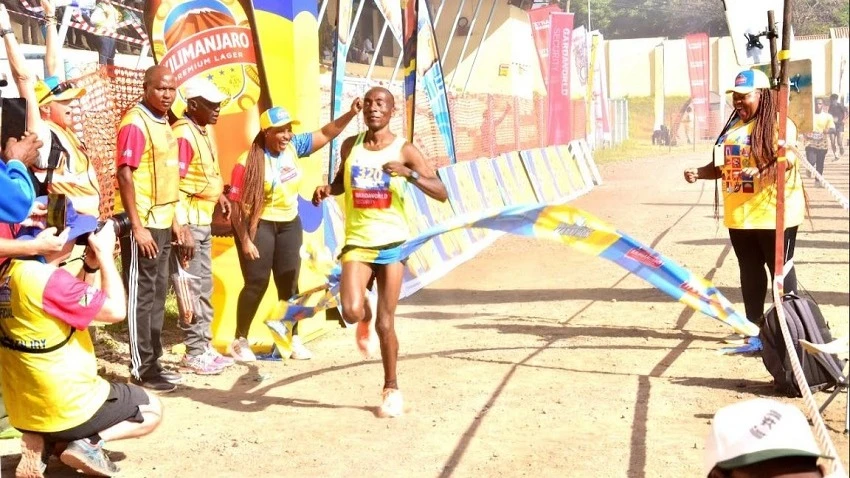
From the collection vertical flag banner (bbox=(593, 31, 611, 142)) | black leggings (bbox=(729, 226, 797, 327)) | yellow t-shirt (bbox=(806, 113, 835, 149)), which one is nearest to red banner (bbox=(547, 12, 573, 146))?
vertical flag banner (bbox=(593, 31, 611, 142))

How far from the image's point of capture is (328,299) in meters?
7.34

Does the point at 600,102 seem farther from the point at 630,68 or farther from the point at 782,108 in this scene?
the point at 782,108

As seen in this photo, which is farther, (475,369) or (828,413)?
(475,369)

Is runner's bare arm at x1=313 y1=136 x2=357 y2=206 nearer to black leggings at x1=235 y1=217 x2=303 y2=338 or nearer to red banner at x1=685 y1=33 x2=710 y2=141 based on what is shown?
black leggings at x1=235 y1=217 x2=303 y2=338

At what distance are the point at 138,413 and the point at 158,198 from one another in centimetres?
222

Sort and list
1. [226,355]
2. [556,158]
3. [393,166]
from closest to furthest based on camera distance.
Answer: [393,166] → [226,355] → [556,158]

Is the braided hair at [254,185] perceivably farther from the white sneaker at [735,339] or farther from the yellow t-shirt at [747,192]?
the white sneaker at [735,339]

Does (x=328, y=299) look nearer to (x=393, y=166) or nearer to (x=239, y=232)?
(x=239, y=232)

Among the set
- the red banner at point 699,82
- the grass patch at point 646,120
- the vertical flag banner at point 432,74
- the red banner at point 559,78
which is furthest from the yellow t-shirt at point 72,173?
the grass patch at point 646,120

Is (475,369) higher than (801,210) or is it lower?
lower

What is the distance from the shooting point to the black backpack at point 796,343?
6129mm

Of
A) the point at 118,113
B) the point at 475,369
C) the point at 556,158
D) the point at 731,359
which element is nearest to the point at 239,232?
the point at 118,113

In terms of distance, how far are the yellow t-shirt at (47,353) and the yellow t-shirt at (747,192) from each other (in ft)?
15.0

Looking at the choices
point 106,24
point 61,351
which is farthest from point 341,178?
point 106,24
